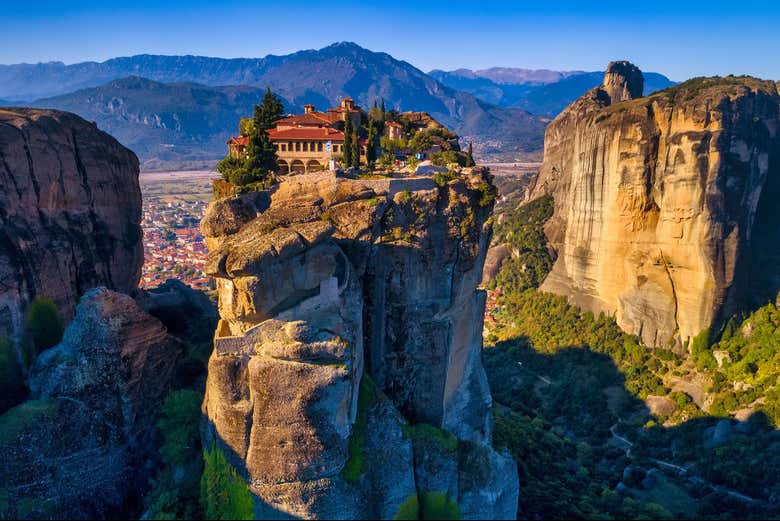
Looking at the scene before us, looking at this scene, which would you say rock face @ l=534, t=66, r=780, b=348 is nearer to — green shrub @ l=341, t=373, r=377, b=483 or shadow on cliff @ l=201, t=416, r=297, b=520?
green shrub @ l=341, t=373, r=377, b=483

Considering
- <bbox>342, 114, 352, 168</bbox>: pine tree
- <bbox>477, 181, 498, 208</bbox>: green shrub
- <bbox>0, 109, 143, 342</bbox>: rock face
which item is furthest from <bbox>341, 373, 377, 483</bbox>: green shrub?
<bbox>0, 109, 143, 342</bbox>: rock face

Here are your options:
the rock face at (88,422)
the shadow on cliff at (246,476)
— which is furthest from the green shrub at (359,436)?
the rock face at (88,422)

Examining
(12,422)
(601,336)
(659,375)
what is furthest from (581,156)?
(12,422)

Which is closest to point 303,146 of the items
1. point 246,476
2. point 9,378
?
point 9,378

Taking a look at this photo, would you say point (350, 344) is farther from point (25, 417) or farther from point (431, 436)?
point (25, 417)

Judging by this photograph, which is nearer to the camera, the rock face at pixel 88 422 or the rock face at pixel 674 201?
the rock face at pixel 88 422

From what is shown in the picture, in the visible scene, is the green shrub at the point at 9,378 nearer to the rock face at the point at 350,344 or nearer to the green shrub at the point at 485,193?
the rock face at the point at 350,344
